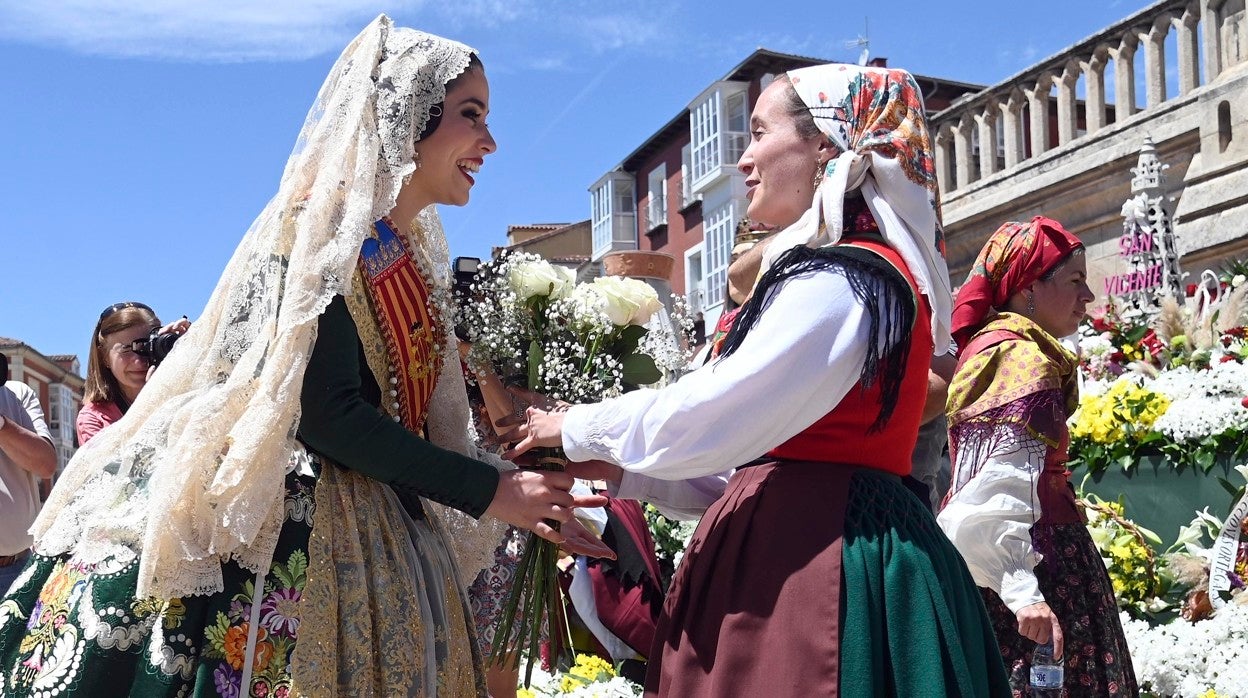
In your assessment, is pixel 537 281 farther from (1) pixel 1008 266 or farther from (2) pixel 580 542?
(1) pixel 1008 266

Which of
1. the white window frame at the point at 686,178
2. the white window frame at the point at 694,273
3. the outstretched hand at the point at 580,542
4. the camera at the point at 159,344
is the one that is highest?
the white window frame at the point at 686,178

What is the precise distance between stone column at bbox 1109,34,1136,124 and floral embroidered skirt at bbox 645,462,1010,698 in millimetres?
Result: 9648

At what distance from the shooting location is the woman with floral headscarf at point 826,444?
211 cm

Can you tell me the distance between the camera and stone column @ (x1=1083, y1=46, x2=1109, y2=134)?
36.3 ft

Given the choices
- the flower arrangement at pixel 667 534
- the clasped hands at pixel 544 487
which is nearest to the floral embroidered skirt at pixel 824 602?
the clasped hands at pixel 544 487

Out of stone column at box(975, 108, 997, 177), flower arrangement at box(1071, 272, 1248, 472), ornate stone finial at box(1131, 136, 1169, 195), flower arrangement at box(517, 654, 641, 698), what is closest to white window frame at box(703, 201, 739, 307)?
stone column at box(975, 108, 997, 177)

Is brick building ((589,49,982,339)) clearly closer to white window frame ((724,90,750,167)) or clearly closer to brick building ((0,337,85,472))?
white window frame ((724,90,750,167))

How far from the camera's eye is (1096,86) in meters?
11.1

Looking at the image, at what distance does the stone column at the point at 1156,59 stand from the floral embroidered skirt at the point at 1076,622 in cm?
818

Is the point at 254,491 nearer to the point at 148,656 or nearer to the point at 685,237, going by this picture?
the point at 148,656

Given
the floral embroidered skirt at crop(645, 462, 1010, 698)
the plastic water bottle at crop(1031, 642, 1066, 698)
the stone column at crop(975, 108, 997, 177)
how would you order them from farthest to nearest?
the stone column at crop(975, 108, 997, 177) → the plastic water bottle at crop(1031, 642, 1066, 698) → the floral embroidered skirt at crop(645, 462, 1010, 698)

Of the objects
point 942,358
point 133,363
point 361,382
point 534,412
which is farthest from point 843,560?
point 133,363

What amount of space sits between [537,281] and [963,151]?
11355 mm

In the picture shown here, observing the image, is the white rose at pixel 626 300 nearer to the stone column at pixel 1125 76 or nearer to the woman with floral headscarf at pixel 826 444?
the woman with floral headscarf at pixel 826 444
